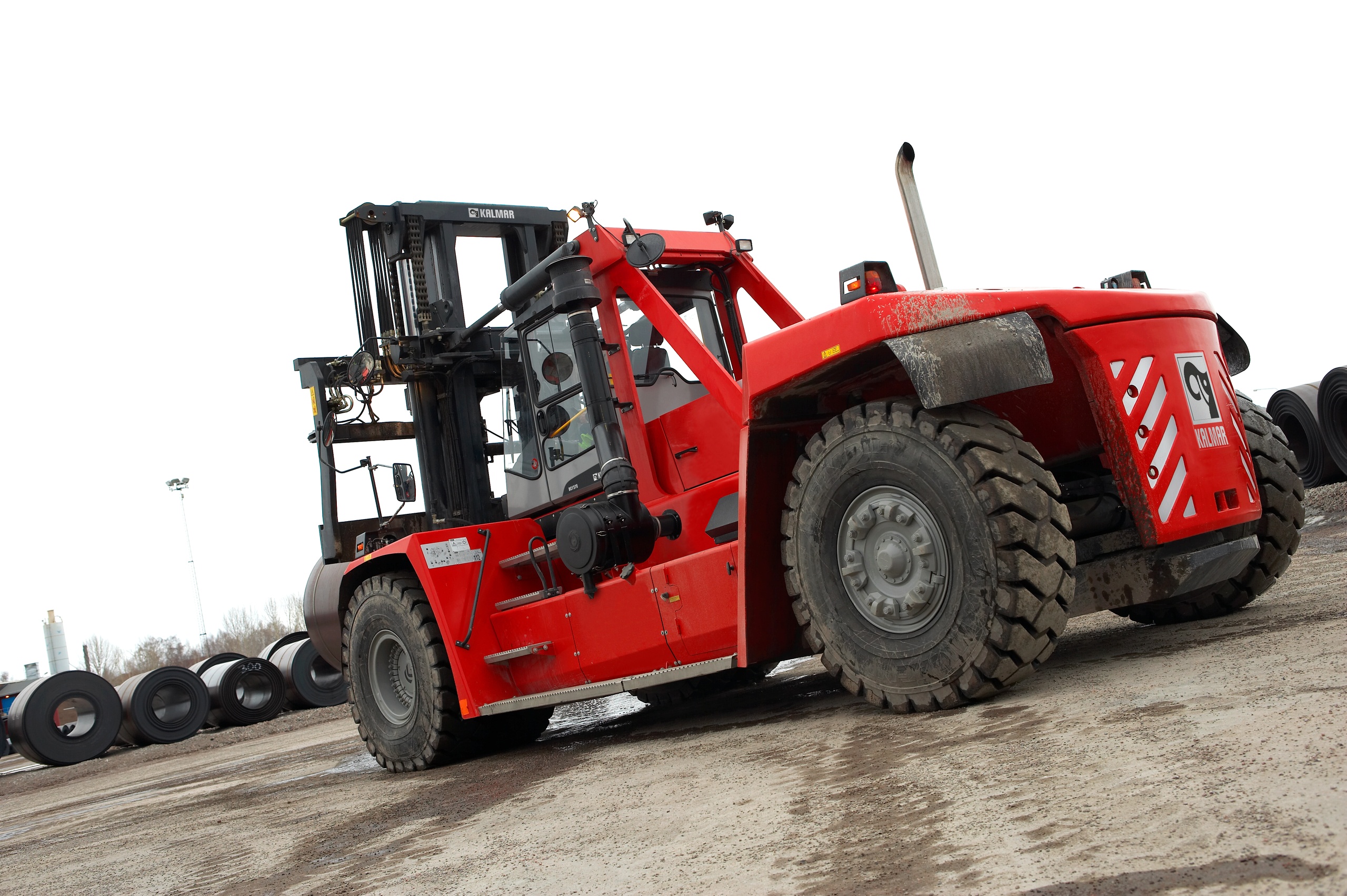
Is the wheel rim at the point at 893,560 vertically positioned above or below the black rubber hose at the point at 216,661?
below

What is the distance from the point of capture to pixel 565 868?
134 inches

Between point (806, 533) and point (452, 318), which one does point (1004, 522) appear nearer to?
point (806, 533)

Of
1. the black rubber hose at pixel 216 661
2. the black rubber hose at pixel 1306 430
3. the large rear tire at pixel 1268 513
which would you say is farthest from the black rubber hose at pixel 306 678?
the large rear tire at pixel 1268 513

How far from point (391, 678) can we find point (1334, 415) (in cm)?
967

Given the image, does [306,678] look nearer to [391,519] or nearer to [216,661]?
[216,661]

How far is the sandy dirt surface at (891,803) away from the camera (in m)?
2.42

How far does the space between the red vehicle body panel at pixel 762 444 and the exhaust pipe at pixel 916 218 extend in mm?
495

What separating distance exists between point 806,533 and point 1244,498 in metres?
1.80

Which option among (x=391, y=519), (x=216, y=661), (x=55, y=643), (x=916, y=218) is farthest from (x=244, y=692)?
(x=55, y=643)

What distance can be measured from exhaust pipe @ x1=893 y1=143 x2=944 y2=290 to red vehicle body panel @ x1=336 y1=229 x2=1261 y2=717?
1.63 feet

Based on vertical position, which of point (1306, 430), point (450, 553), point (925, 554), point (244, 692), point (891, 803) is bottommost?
point (891, 803)

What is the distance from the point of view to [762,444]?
16.8 ft

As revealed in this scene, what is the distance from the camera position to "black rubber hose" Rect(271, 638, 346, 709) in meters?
18.4

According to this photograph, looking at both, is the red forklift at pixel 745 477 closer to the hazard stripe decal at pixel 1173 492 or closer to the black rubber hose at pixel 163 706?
the hazard stripe decal at pixel 1173 492
